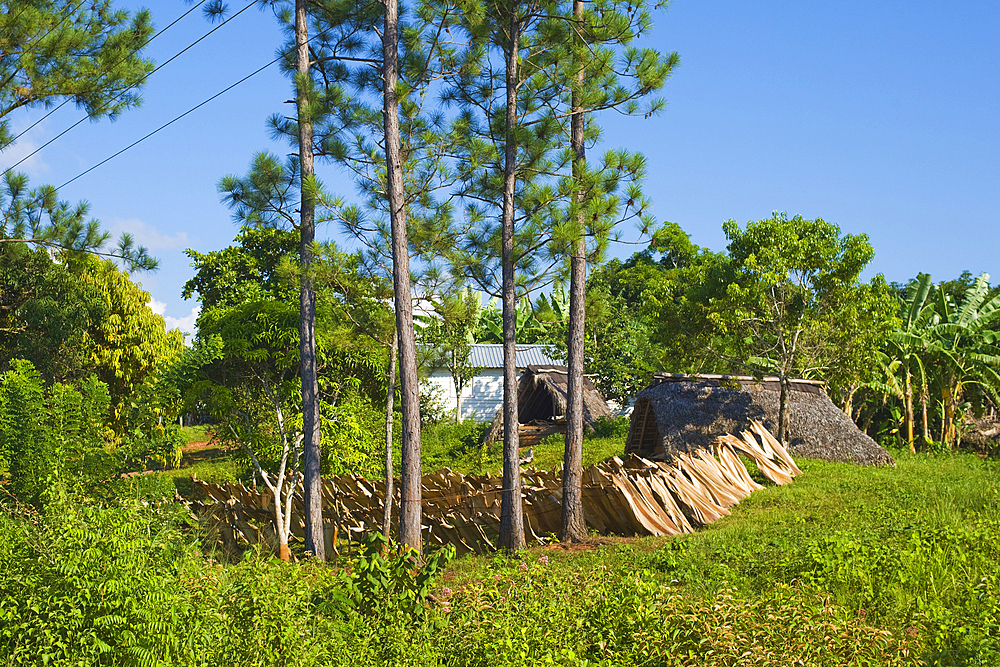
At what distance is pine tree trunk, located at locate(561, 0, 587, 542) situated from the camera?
9.83 m

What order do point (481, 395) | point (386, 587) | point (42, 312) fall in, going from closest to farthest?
point (386, 587), point (42, 312), point (481, 395)

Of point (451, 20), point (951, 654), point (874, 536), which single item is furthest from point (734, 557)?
point (451, 20)

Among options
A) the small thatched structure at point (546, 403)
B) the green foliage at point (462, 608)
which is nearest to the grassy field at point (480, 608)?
the green foliage at point (462, 608)

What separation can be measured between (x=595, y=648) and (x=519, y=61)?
764 cm

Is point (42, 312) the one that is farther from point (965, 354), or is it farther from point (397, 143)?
point (965, 354)

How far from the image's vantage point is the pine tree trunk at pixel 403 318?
29.9 feet

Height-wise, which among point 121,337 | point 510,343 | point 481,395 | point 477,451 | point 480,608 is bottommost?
point 480,608

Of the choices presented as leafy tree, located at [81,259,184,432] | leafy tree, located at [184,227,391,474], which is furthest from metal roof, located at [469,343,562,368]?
A: leafy tree, located at [184,227,391,474]

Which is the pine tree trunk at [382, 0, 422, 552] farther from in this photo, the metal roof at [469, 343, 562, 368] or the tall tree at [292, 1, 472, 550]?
the metal roof at [469, 343, 562, 368]

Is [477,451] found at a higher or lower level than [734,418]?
lower

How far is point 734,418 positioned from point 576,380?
6625 mm

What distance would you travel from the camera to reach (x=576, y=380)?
10.0 metres

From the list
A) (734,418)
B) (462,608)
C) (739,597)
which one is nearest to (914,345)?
(734,418)

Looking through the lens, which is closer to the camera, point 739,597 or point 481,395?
point 739,597
